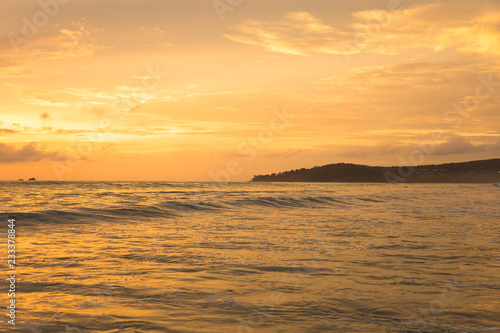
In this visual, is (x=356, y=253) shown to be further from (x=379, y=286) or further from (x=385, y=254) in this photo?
(x=379, y=286)

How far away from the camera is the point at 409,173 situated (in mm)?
110688

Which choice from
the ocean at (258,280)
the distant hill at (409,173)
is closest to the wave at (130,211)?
the ocean at (258,280)

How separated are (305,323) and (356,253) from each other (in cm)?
473

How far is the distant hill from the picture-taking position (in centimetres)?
9720

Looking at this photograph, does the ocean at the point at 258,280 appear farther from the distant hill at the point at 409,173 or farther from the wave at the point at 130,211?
the distant hill at the point at 409,173

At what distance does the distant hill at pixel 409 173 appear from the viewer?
97.2m

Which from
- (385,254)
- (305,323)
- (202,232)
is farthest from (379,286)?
(202,232)

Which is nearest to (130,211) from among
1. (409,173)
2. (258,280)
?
(258,280)

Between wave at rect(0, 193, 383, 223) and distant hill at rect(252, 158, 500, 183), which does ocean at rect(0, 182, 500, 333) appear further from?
distant hill at rect(252, 158, 500, 183)

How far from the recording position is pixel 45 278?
6.93 m

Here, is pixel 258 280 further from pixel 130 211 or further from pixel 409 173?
pixel 409 173

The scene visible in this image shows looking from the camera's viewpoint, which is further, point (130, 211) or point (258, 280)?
point (130, 211)

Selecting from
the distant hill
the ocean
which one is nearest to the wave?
the ocean

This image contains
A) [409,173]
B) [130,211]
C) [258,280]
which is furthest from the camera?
[409,173]
